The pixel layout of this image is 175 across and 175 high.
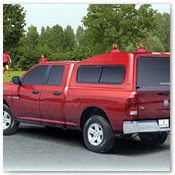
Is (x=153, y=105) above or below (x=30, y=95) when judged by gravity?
below

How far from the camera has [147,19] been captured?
8875 mm

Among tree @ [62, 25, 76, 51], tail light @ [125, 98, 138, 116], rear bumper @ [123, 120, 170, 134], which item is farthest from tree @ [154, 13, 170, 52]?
tree @ [62, 25, 76, 51]

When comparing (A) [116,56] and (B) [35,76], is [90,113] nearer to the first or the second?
(A) [116,56]

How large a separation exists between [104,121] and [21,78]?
2186mm

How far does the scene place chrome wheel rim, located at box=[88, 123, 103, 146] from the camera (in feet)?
26.6

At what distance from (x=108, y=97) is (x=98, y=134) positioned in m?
0.60

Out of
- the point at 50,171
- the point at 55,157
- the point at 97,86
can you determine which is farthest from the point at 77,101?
the point at 50,171

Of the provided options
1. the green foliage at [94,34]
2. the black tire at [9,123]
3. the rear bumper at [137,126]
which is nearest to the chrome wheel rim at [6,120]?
the black tire at [9,123]

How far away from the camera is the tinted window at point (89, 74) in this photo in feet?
27.1

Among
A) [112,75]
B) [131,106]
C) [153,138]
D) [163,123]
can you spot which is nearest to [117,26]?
[112,75]

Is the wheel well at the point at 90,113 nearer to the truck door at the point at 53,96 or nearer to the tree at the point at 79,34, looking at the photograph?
the truck door at the point at 53,96

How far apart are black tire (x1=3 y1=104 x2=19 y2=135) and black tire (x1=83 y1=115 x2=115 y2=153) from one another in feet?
6.15

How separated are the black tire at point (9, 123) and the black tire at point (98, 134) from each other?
1.88 meters

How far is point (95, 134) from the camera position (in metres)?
8.16
